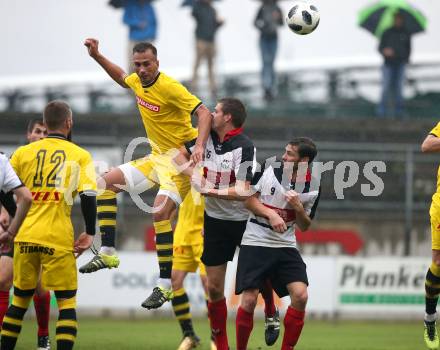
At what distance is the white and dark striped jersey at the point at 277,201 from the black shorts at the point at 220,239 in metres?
0.46

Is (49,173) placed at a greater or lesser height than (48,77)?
lesser

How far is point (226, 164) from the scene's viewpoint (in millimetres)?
11094

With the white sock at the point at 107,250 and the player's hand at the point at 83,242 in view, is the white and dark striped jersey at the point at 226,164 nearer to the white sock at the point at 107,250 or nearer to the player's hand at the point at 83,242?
the white sock at the point at 107,250

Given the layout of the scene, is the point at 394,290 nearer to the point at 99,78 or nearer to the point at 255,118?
the point at 255,118

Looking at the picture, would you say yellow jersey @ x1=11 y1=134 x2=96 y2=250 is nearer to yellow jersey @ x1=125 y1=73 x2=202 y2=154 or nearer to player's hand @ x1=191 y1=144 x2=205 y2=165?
player's hand @ x1=191 y1=144 x2=205 y2=165

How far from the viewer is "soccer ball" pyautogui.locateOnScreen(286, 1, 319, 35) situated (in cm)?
1216

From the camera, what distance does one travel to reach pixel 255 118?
72.8ft

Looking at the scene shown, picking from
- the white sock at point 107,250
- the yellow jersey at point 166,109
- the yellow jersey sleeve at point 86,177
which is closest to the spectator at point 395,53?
the yellow jersey at point 166,109

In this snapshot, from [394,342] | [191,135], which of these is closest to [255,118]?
[394,342]

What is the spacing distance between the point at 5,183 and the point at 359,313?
468 inches

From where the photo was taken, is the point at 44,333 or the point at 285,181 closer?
the point at 285,181

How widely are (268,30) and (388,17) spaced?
8.90ft

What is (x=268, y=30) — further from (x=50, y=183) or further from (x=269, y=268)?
(x=50, y=183)

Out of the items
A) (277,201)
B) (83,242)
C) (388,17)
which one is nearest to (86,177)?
(83,242)
